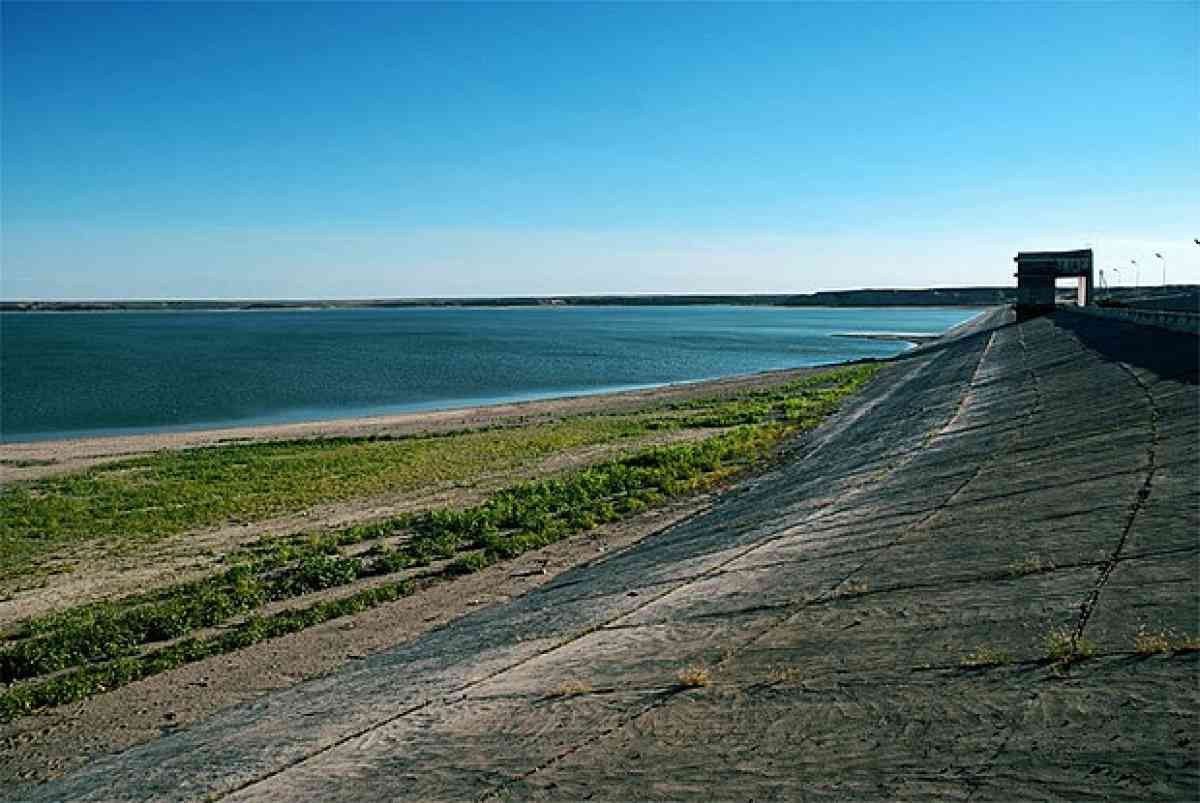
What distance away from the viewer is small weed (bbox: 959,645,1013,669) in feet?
24.0

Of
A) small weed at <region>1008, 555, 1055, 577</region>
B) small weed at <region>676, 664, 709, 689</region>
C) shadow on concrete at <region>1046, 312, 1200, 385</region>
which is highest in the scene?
shadow on concrete at <region>1046, 312, 1200, 385</region>

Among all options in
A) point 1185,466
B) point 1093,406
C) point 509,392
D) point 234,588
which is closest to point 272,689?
point 234,588

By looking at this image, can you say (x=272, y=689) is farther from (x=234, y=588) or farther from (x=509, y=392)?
(x=509, y=392)

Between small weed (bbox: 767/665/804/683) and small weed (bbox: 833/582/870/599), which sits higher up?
small weed (bbox: 833/582/870/599)

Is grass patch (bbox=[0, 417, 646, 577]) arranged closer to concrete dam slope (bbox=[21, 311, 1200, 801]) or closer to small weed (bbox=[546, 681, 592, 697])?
concrete dam slope (bbox=[21, 311, 1200, 801])

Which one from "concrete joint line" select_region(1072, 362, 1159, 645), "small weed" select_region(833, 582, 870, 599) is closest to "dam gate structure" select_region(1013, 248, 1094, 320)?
"concrete joint line" select_region(1072, 362, 1159, 645)

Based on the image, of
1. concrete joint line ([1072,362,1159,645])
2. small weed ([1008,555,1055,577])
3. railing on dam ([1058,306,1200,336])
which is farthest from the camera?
railing on dam ([1058,306,1200,336])

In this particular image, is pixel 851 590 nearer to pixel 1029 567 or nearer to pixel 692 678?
pixel 1029 567

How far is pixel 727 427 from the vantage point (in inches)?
1447

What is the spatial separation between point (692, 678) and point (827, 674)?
1.14m

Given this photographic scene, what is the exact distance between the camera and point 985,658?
742cm

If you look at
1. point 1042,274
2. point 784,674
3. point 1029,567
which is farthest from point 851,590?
point 1042,274

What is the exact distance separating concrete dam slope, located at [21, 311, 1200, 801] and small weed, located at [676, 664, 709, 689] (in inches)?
1.4

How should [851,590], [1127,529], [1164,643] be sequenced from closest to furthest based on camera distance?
[1164,643]
[1127,529]
[851,590]
